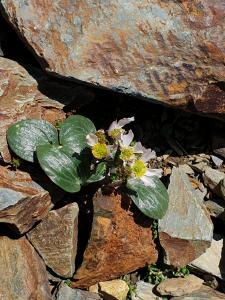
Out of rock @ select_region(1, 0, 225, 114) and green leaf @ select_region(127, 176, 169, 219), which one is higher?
rock @ select_region(1, 0, 225, 114)

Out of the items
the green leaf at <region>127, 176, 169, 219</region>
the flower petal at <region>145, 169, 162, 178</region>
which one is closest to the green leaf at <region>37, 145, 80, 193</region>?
the green leaf at <region>127, 176, 169, 219</region>

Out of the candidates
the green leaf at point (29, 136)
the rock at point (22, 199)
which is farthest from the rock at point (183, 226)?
the green leaf at point (29, 136)

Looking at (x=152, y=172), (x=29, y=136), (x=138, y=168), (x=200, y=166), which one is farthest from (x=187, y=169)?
(x=29, y=136)

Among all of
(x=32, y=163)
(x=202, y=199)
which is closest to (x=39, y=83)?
(x=32, y=163)

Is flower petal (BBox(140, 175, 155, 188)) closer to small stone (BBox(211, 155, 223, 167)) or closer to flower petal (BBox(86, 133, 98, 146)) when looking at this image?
flower petal (BBox(86, 133, 98, 146))

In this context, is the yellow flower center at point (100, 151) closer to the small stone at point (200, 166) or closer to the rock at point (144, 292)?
the small stone at point (200, 166)

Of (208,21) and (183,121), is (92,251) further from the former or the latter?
(208,21)
